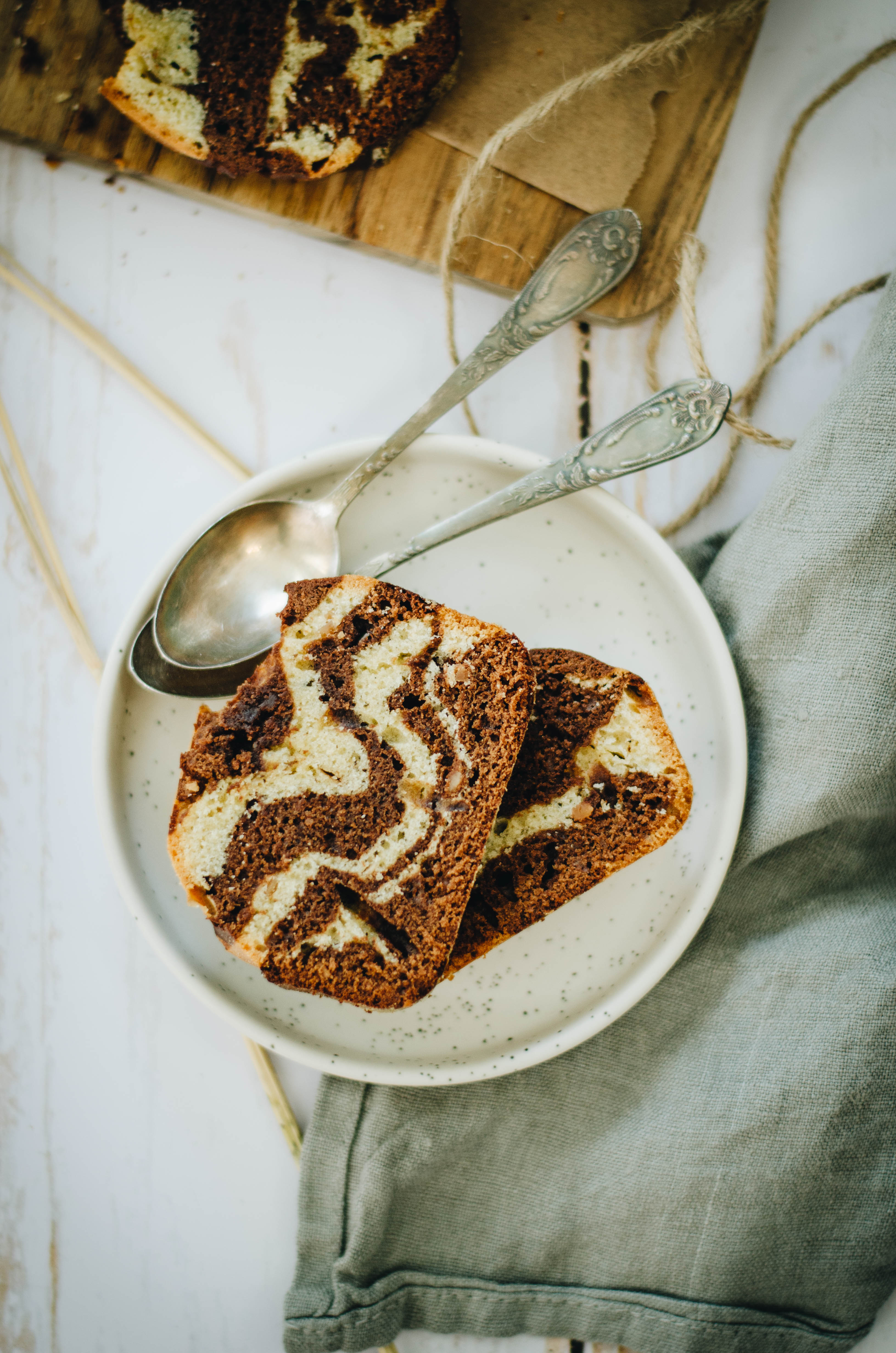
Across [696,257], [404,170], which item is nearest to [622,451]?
[696,257]

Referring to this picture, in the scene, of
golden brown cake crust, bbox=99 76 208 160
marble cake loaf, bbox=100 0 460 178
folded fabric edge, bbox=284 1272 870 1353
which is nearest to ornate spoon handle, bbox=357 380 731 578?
marble cake loaf, bbox=100 0 460 178

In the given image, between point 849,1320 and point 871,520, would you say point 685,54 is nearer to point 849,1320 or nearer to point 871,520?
point 871,520

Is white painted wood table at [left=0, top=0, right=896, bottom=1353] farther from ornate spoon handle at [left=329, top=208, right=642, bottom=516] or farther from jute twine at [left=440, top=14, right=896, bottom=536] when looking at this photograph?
ornate spoon handle at [left=329, top=208, right=642, bottom=516]

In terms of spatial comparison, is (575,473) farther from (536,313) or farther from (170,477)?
(170,477)

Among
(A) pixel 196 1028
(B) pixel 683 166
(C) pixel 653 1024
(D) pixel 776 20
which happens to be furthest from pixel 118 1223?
(D) pixel 776 20

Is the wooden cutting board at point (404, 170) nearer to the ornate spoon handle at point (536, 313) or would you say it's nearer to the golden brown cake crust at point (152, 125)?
the golden brown cake crust at point (152, 125)
